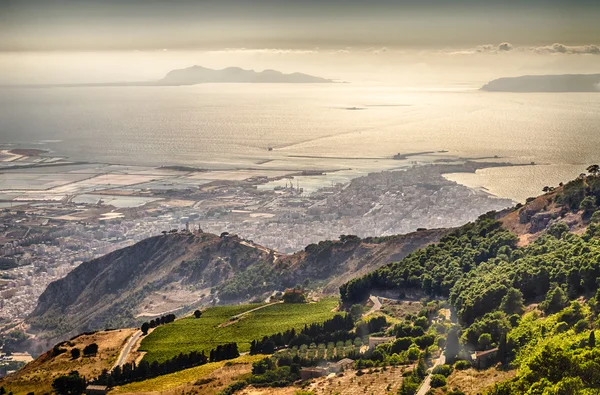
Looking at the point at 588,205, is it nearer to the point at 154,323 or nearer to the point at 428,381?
the point at 428,381

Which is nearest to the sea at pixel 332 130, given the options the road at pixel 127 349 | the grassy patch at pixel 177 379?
the road at pixel 127 349

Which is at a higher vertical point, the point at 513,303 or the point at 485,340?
the point at 513,303

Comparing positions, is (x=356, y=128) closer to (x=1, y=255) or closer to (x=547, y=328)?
(x=1, y=255)

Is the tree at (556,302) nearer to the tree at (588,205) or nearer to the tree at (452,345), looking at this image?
the tree at (452,345)

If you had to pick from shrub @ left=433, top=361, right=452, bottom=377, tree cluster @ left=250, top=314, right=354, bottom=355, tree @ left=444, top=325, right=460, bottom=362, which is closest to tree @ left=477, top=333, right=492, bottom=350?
tree @ left=444, top=325, right=460, bottom=362

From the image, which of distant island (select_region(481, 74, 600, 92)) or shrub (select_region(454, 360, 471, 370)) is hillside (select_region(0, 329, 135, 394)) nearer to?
shrub (select_region(454, 360, 471, 370))

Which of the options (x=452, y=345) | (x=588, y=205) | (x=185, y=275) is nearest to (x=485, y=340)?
(x=452, y=345)
